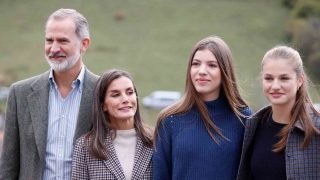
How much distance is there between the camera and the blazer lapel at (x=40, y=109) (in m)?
3.82

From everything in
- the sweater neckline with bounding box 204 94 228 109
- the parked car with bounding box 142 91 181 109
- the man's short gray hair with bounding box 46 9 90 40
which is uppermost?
the parked car with bounding box 142 91 181 109

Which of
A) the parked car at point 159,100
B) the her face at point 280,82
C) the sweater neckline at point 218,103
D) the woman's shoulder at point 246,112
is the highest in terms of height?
the parked car at point 159,100

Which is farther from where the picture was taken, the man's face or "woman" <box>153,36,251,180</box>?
the man's face

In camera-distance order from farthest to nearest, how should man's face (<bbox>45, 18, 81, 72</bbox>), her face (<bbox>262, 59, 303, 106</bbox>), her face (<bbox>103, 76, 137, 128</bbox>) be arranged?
1. her face (<bbox>103, 76, 137, 128</bbox>)
2. man's face (<bbox>45, 18, 81, 72</bbox>)
3. her face (<bbox>262, 59, 303, 106</bbox>)

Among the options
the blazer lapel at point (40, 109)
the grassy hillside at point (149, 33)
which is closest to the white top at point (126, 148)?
the blazer lapel at point (40, 109)

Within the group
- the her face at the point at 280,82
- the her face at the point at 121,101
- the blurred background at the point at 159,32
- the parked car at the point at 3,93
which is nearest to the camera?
the her face at the point at 280,82

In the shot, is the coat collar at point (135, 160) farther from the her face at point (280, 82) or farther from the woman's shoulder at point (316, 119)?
the woman's shoulder at point (316, 119)

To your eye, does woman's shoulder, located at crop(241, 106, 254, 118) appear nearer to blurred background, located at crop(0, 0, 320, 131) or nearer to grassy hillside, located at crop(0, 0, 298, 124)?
blurred background, located at crop(0, 0, 320, 131)

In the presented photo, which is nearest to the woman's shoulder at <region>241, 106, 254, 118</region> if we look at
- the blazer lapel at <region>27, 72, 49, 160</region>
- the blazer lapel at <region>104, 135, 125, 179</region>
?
the blazer lapel at <region>104, 135, 125, 179</region>

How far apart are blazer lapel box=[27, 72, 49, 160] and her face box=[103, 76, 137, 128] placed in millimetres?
406

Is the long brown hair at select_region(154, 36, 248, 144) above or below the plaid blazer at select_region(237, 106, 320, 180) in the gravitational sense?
above

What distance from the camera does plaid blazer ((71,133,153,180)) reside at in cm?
383

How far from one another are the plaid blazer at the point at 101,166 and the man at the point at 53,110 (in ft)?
0.23

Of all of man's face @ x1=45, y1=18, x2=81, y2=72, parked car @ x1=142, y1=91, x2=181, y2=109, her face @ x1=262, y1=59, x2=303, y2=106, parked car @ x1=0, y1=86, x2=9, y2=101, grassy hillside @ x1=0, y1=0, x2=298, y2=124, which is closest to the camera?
her face @ x1=262, y1=59, x2=303, y2=106
